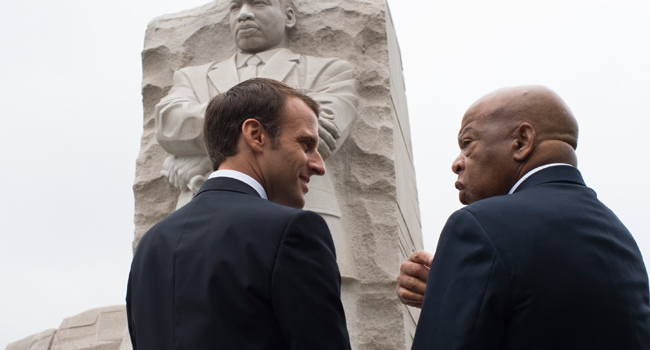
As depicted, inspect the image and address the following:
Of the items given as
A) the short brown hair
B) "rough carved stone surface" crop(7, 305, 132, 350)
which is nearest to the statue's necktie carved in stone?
the short brown hair

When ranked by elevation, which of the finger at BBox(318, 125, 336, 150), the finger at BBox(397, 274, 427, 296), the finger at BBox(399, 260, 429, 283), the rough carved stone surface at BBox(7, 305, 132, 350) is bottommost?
the rough carved stone surface at BBox(7, 305, 132, 350)

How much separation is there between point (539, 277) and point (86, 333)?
5446 millimetres

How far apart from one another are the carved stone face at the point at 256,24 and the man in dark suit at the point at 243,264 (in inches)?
96.5

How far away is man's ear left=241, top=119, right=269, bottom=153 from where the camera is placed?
173cm

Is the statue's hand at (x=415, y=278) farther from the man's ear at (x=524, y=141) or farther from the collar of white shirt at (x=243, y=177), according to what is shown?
the collar of white shirt at (x=243, y=177)

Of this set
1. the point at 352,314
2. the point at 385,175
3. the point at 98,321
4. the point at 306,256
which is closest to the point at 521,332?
the point at 306,256

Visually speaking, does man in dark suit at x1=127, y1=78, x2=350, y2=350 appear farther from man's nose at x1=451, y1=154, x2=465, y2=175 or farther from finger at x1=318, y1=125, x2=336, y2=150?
finger at x1=318, y1=125, x2=336, y2=150

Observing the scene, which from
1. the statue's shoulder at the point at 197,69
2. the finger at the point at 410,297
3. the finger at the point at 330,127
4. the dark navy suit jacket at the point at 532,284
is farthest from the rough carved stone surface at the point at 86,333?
the dark navy suit jacket at the point at 532,284

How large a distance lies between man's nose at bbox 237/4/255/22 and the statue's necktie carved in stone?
232mm

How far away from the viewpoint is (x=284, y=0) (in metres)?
4.30

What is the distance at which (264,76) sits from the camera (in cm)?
387

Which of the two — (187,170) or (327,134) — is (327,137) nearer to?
(327,134)

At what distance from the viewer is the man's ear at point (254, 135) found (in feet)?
5.67

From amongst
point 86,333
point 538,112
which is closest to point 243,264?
point 538,112
